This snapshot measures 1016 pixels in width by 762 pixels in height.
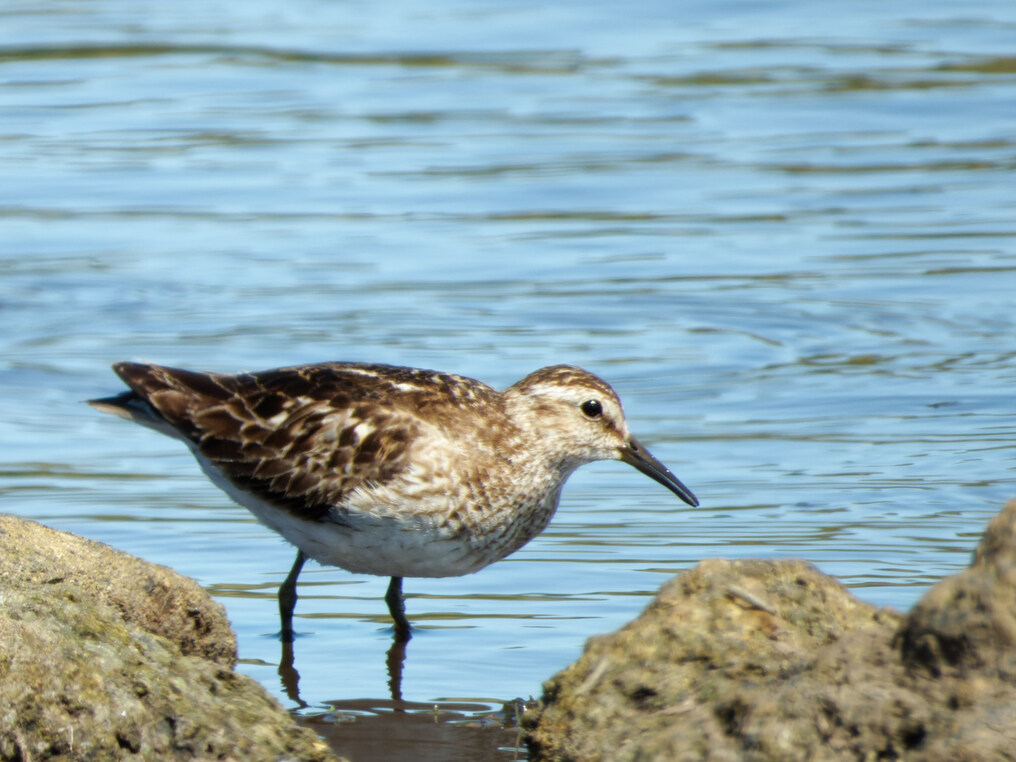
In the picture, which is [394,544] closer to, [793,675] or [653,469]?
[653,469]

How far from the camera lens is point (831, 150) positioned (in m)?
16.2

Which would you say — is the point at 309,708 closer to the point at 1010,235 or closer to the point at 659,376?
the point at 659,376

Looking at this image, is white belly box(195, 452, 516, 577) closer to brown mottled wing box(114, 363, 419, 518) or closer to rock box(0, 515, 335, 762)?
brown mottled wing box(114, 363, 419, 518)

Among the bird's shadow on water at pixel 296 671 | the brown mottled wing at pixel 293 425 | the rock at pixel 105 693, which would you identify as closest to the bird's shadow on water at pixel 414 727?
the bird's shadow on water at pixel 296 671

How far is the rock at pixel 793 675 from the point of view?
405 centimetres

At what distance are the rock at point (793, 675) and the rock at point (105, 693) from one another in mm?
820

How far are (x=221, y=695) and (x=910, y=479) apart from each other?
15.8 feet

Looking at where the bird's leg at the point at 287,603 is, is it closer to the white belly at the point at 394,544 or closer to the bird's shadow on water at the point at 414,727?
the white belly at the point at 394,544

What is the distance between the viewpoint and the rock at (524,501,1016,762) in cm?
405

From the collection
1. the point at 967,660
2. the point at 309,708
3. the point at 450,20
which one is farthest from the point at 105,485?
the point at 450,20

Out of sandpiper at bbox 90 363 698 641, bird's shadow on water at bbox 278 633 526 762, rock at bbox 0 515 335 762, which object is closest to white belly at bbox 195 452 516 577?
sandpiper at bbox 90 363 698 641

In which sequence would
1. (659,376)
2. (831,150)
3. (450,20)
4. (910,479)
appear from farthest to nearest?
1. (450,20)
2. (831,150)
3. (659,376)
4. (910,479)

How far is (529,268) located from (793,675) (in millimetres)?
9277

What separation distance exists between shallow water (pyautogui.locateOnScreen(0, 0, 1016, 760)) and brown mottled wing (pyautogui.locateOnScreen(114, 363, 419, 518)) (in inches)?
23.3
